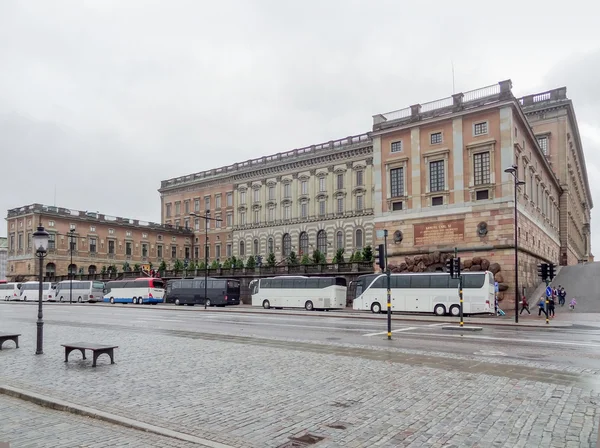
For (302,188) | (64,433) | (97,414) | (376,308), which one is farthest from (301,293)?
(64,433)

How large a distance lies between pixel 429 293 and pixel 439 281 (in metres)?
1.12

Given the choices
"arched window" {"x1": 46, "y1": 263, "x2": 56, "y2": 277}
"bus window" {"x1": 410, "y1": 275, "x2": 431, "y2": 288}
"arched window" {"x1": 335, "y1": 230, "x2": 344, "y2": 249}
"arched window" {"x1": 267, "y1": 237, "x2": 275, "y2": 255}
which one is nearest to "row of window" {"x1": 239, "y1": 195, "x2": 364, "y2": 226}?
"arched window" {"x1": 335, "y1": 230, "x2": 344, "y2": 249}

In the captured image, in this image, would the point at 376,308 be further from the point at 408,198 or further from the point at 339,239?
the point at 339,239

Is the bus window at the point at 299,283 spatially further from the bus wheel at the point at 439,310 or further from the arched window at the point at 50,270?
the arched window at the point at 50,270

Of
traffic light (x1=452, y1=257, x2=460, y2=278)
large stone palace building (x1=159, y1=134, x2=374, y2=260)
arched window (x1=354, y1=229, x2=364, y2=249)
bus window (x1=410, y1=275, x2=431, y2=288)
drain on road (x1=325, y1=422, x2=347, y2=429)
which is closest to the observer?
drain on road (x1=325, y1=422, x2=347, y2=429)

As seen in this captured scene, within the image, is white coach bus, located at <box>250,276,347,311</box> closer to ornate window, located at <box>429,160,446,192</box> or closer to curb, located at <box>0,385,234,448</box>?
ornate window, located at <box>429,160,446,192</box>

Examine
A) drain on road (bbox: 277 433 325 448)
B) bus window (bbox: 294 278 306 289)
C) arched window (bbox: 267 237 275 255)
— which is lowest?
drain on road (bbox: 277 433 325 448)

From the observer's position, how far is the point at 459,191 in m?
42.6

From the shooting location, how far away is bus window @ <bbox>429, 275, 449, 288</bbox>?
34562 millimetres

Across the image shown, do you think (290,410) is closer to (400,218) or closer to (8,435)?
(8,435)

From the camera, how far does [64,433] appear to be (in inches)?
270

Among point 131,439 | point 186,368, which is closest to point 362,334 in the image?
point 186,368

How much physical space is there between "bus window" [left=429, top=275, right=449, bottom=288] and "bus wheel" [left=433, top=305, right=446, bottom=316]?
4.70 ft

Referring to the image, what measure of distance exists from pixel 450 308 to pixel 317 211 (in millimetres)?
44939
